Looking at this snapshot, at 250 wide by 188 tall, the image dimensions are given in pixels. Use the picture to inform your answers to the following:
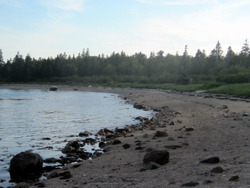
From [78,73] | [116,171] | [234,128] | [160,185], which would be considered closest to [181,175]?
[160,185]

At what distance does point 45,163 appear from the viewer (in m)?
7.62

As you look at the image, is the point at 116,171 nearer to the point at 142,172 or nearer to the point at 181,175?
the point at 142,172

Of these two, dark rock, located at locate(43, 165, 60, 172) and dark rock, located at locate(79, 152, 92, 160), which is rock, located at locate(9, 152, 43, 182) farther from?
dark rock, located at locate(79, 152, 92, 160)

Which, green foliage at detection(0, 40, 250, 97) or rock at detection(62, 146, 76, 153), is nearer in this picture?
rock at detection(62, 146, 76, 153)

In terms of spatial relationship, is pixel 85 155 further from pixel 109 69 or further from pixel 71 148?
pixel 109 69

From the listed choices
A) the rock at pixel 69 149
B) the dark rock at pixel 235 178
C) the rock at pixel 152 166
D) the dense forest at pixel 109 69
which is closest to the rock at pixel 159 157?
the rock at pixel 152 166

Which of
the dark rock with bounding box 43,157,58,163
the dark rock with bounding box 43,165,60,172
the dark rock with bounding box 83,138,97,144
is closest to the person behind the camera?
the dark rock with bounding box 43,165,60,172

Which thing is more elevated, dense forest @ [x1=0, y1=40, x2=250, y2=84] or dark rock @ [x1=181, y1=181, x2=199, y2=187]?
dense forest @ [x1=0, y1=40, x2=250, y2=84]

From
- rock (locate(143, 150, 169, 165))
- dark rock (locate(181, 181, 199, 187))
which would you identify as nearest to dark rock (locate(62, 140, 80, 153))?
→ rock (locate(143, 150, 169, 165))

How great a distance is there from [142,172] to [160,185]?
109cm

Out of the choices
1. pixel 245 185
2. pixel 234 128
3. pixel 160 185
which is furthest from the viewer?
pixel 234 128

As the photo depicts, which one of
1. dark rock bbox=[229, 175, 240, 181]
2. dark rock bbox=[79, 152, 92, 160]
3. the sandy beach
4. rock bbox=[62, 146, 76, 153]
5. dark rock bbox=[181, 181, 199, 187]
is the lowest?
dark rock bbox=[79, 152, 92, 160]

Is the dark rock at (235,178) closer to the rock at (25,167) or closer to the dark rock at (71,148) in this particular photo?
the rock at (25,167)

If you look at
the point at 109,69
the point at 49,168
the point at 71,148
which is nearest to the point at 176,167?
the point at 49,168
